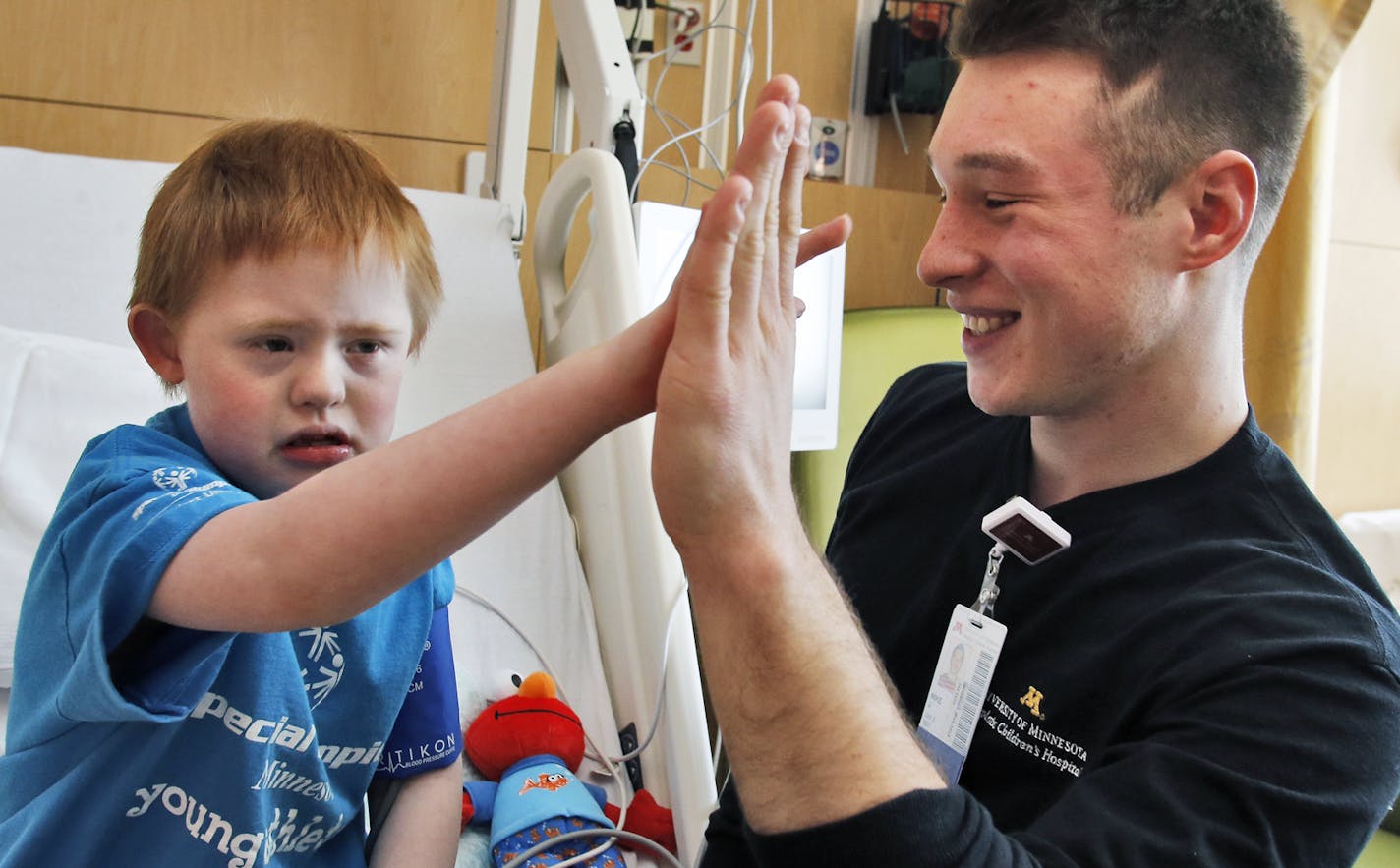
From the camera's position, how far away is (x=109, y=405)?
5.12 ft

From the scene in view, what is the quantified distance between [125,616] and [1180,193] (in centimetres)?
91

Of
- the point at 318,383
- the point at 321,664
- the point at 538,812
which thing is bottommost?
the point at 538,812

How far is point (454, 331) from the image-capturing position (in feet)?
6.33

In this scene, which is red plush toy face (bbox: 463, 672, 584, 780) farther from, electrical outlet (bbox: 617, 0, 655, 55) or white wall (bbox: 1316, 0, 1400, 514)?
white wall (bbox: 1316, 0, 1400, 514)

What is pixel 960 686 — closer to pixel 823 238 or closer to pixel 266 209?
pixel 823 238

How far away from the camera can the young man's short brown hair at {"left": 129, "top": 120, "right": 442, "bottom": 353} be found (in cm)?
83

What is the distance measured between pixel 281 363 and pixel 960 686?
631 millimetres

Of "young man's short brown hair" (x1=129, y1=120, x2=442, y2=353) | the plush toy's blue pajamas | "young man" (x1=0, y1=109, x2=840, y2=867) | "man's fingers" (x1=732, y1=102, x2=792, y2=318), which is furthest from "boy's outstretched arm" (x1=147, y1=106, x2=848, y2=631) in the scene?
the plush toy's blue pajamas

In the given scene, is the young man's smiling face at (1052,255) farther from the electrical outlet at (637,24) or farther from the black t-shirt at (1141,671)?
the electrical outlet at (637,24)

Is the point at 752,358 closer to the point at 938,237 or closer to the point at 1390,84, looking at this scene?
the point at 938,237

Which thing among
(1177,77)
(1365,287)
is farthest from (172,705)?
(1365,287)

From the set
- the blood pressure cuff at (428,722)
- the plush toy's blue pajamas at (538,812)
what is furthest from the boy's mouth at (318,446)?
the plush toy's blue pajamas at (538,812)

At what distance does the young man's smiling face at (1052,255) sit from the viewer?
0.98 meters

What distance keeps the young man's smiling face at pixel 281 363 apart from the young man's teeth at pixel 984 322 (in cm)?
55
